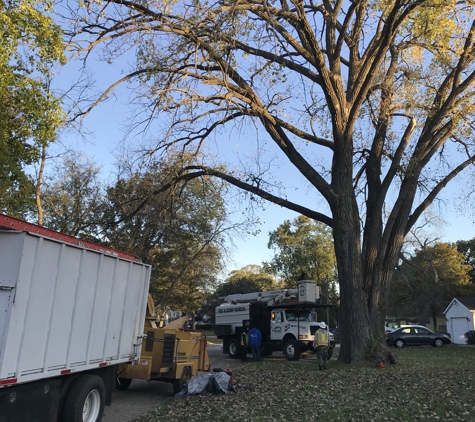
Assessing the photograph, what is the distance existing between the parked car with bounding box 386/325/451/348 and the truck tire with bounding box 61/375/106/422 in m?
28.7

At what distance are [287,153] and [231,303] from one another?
11.6 metres

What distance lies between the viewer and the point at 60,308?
6613 mm

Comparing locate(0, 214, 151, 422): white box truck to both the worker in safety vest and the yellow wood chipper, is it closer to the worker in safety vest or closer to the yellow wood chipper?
the yellow wood chipper

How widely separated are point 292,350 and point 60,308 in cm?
1648

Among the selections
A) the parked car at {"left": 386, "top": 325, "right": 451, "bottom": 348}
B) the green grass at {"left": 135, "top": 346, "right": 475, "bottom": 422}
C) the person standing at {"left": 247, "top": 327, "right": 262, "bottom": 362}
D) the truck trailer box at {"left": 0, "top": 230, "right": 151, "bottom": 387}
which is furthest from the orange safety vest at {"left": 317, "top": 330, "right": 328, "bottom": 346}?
the parked car at {"left": 386, "top": 325, "right": 451, "bottom": 348}

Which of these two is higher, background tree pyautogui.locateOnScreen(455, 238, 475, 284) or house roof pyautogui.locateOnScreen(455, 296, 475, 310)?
background tree pyautogui.locateOnScreen(455, 238, 475, 284)

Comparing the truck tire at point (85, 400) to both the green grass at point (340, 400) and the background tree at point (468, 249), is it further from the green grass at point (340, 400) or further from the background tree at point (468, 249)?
the background tree at point (468, 249)

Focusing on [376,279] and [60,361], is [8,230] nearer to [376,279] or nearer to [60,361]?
[60,361]

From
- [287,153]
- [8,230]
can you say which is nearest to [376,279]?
[287,153]

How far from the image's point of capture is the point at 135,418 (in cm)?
880

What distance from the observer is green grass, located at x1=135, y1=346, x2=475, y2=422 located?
27.5 ft

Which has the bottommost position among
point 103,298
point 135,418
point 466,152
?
point 135,418

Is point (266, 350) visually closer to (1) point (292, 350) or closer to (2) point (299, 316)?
(1) point (292, 350)

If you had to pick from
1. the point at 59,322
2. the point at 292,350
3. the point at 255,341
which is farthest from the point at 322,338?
the point at 59,322
